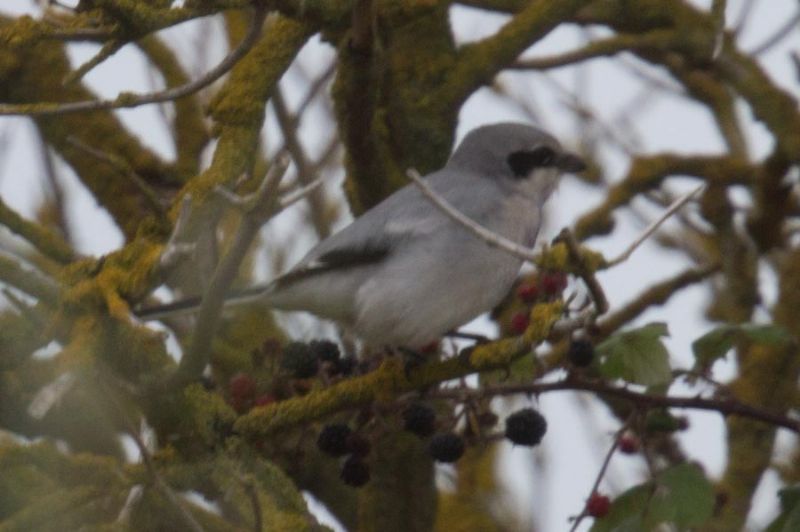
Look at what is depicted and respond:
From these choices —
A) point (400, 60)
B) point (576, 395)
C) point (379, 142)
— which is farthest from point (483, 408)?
point (576, 395)

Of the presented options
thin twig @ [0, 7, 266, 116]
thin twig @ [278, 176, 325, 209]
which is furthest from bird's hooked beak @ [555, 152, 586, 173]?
thin twig @ [278, 176, 325, 209]

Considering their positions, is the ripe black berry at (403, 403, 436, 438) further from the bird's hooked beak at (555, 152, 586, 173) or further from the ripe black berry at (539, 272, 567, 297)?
the bird's hooked beak at (555, 152, 586, 173)

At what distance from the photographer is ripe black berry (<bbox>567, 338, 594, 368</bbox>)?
2.66 metres

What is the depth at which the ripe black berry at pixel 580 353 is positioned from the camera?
2658mm

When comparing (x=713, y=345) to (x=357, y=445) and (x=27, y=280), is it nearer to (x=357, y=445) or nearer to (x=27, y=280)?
(x=357, y=445)

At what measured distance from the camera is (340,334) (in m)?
4.05

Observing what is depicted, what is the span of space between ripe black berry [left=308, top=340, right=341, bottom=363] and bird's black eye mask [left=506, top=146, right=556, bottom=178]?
1292 millimetres

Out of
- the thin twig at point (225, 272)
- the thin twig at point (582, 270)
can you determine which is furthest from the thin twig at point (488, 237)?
the thin twig at point (225, 272)

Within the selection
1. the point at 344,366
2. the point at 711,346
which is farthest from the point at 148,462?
the point at 711,346

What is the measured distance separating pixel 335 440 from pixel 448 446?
22 cm

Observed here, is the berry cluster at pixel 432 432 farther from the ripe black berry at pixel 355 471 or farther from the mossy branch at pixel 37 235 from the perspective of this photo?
the mossy branch at pixel 37 235

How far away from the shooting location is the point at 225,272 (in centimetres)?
216

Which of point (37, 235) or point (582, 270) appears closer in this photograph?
point (582, 270)

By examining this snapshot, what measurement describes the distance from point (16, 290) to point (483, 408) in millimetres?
967
